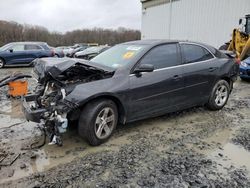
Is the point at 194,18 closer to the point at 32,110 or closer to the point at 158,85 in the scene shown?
the point at 158,85

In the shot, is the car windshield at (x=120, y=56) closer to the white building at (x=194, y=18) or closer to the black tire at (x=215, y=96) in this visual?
the black tire at (x=215, y=96)

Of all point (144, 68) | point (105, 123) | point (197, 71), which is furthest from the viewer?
point (197, 71)

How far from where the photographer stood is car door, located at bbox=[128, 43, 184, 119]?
4.02 m

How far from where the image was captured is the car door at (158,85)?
4016 mm

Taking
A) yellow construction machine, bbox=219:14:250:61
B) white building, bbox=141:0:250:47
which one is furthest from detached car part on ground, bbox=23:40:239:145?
white building, bbox=141:0:250:47

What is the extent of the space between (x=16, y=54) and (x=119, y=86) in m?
12.6

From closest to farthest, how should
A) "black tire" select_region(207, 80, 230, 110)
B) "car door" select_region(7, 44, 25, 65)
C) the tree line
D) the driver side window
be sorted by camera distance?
"black tire" select_region(207, 80, 230, 110), "car door" select_region(7, 44, 25, 65), the driver side window, the tree line

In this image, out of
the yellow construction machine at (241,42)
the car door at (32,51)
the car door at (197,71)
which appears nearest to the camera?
the car door at (197,71)

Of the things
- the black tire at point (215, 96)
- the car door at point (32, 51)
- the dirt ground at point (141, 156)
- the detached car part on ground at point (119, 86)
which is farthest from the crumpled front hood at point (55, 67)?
the car door at point (32, 51)

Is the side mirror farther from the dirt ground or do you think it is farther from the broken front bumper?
the broken front bumper

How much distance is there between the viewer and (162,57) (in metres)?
4.44

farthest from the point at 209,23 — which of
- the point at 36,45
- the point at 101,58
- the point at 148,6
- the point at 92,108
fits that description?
the point at 92,108

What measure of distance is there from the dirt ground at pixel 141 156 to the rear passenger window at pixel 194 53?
3.86ft

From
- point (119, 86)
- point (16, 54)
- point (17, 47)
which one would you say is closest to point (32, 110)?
point (119, 86)
